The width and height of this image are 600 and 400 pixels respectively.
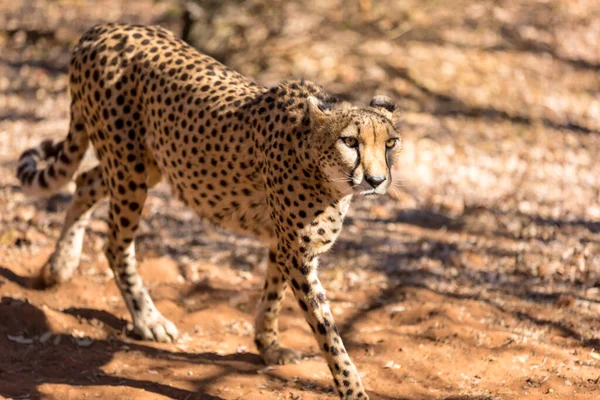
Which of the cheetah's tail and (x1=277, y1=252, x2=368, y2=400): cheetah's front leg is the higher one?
the cheetah's tail

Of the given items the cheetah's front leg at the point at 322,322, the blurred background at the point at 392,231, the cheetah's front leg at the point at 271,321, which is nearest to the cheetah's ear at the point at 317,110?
the cheetah's front leg at the point at 322,322

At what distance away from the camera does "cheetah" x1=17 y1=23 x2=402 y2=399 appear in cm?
399

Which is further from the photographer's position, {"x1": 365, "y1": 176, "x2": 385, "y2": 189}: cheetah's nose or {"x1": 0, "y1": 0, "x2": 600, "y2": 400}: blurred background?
Result: {"x1": 0, "y1": 0, "x2": 600, "y2": 400}: blurred background

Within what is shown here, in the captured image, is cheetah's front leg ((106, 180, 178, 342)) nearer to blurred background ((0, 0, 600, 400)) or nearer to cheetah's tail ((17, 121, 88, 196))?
blurred background ((0, 0, 600, 400))

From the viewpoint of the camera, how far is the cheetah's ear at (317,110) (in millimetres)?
3980

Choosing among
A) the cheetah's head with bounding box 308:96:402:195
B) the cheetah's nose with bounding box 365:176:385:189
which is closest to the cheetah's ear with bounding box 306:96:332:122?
the cheetah's head with bounding box 308:96:402:195

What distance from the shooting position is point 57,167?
5488 millimetres

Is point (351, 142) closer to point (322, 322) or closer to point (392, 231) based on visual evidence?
point (322, 322)

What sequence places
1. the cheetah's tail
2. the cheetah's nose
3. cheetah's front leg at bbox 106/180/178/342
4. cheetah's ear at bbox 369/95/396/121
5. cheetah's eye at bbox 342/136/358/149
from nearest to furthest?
the cheetah's nose < cheetah's eye at bbox 342/136/358/149 < cheetah's ear at bbox 369/95/396/121 < cheetah's front leg at bbox 106/180/178/342 < the cheetah's tail

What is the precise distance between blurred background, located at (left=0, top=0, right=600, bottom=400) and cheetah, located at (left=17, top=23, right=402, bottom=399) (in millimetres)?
412

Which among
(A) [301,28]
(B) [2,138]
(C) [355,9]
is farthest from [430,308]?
(C) [355,9]

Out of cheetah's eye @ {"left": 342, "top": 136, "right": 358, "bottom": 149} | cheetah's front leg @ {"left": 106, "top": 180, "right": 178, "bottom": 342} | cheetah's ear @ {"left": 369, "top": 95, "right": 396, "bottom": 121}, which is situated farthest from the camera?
cheetah's front leg @ {"left": 106, "top": 180, "right": 178, "bottom": 342}

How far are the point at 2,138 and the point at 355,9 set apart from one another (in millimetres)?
4798

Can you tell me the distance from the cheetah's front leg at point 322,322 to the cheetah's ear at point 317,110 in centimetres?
67
